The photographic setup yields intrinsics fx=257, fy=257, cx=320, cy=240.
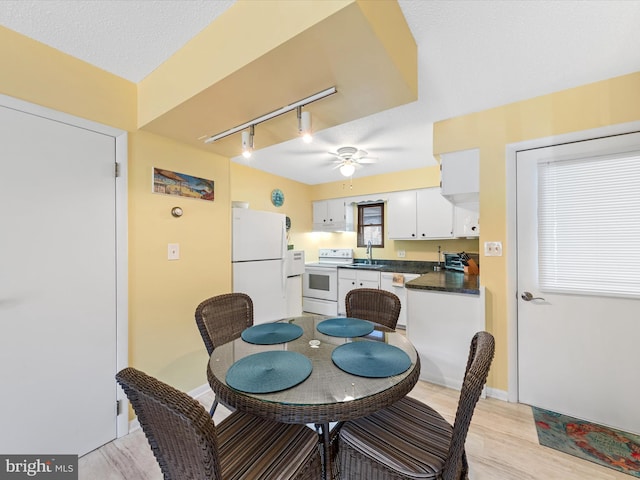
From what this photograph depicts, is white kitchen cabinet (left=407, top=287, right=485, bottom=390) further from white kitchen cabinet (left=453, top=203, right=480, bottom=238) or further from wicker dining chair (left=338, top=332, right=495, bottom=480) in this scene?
white kitchen cabinet (left=453, top=203, right=480, bottom=238)

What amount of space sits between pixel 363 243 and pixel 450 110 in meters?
2.96

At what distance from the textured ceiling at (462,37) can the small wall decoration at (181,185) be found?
0.70 m

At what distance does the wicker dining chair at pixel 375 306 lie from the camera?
1997 mm

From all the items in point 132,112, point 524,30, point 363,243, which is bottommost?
point 363,243

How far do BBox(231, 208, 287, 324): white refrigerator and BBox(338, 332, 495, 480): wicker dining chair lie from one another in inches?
72.6

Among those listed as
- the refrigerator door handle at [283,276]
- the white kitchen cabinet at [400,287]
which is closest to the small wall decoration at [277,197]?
the refrigerator door handle at [283,276]

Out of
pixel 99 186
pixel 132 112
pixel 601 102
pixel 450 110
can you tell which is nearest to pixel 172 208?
pixel 99 186

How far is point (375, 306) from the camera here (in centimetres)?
210

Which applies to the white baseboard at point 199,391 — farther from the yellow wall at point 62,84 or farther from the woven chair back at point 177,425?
the yellow wall at point 62,84

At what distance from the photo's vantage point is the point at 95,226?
1.72 m

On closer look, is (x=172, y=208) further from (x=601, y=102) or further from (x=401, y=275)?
(x=601, y=102)

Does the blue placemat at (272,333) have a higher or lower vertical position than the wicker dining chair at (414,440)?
higher

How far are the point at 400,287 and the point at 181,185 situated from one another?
3.14 m

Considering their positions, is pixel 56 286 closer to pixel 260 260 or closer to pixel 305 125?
pixel 260 260
